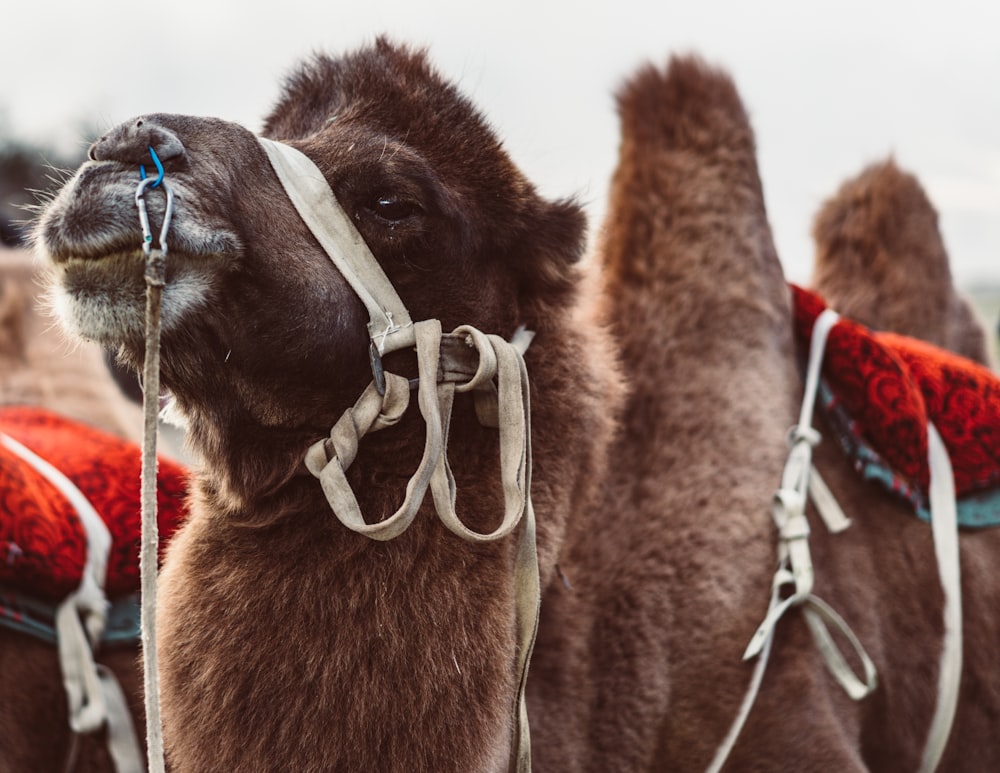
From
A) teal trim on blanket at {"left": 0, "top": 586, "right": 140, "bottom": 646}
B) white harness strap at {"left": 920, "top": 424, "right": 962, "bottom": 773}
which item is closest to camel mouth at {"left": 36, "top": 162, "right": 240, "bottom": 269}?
teal trim on blanket at {"left": 0, "top": 586, "right": 140, "bottom": 646}

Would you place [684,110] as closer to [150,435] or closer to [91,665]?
[150,435]

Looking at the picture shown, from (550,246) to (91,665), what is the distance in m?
1.50

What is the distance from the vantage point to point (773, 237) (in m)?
3.11

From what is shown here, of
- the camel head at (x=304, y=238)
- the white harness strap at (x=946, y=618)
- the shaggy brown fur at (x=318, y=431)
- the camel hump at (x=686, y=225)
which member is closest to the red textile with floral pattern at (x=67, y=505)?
the shaggy brown fur at (x=318, y=431)

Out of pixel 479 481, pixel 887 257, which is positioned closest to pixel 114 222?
pixel 479 481

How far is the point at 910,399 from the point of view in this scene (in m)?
2.72

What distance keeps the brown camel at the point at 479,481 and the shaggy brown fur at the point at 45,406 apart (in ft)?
2.21

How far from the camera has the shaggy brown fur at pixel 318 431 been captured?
1771mm

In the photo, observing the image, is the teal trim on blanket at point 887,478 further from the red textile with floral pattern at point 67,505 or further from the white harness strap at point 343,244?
the red textile with floral pattern at point 67,505

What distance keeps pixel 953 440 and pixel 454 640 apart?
167 centimetres

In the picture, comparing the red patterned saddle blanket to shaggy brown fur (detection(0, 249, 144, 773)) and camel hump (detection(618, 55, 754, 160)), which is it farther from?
shaggy brown fur (detection(0, 249, 144, 773))

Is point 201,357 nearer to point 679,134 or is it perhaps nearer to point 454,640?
point 454,640

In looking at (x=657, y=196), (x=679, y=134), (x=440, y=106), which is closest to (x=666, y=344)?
(x=657, y=196)

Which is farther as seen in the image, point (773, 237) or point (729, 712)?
point (773, 237)
